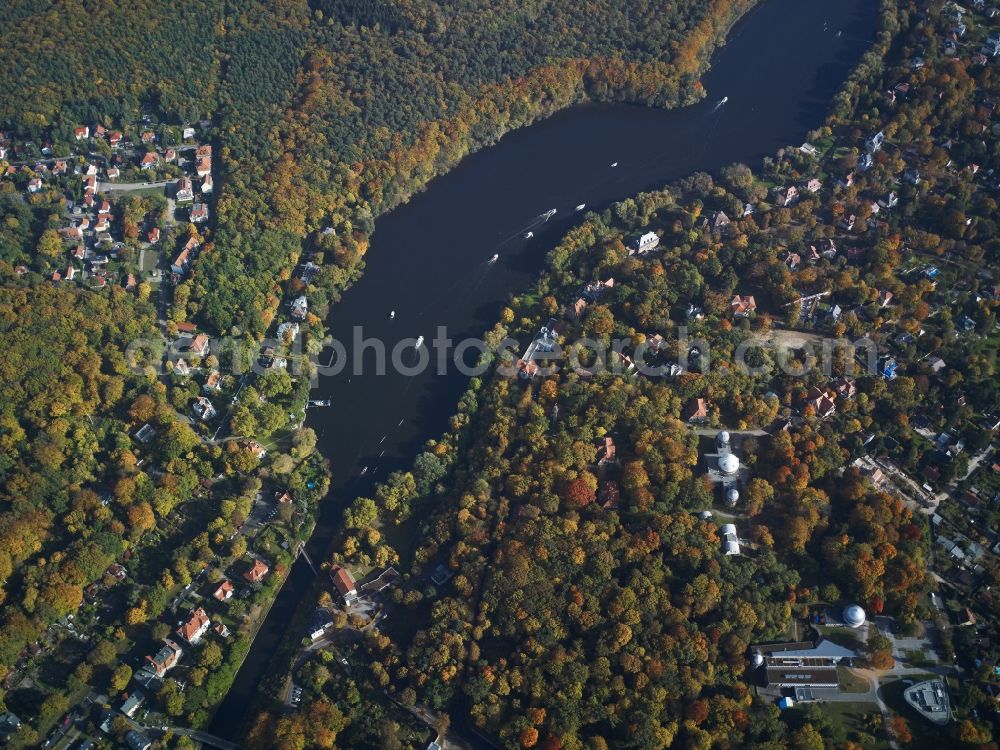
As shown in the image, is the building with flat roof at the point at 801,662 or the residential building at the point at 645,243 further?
the residential building at the point at 645,243

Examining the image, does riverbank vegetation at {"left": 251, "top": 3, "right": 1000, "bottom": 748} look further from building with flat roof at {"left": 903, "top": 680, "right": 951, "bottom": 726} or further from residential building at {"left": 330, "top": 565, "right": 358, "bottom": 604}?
residential building at {"left": 330, "top": 565, "right": 358, "bottom": 604}

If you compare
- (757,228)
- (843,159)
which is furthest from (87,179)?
(843,159)

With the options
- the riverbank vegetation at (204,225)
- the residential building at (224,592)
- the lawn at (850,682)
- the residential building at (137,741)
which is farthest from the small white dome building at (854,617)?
the residential building at (137,741)

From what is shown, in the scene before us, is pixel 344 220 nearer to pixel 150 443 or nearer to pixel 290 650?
pixel 150 443

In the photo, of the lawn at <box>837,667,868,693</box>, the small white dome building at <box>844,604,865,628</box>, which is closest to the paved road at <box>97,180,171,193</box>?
the small white dome building at <box>844,604,865,628</box>

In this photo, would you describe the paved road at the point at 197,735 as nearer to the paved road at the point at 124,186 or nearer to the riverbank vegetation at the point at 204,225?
the riverbank vegetation at the point at 204,225
